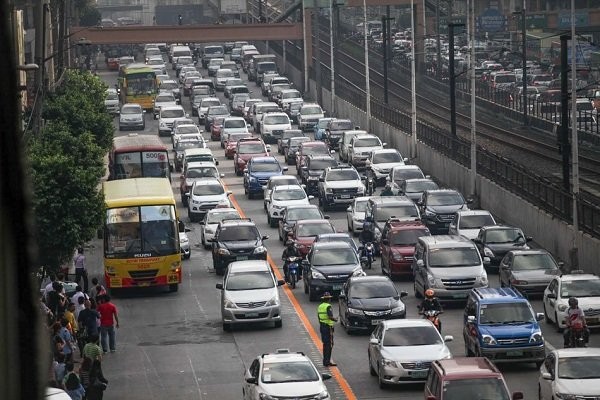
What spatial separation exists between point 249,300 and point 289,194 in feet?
63.8

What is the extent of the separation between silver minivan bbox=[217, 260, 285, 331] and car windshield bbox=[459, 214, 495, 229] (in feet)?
37.4

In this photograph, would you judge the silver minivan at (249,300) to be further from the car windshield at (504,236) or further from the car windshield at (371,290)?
the car windshield at (504,236)

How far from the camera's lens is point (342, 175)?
53656 mm

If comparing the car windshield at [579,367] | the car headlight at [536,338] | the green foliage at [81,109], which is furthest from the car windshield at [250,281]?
the green foliage at [81,109]

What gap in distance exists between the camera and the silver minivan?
31531 mm

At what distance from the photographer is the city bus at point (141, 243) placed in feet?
123

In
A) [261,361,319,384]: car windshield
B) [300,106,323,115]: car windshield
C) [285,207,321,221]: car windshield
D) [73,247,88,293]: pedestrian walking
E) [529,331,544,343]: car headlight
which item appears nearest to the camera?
[261,361,319,384]: car windshield

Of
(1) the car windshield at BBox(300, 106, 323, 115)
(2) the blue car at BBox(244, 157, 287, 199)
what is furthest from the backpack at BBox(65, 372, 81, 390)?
(1) the car windshield at BBox(300, 106, 323, 115)

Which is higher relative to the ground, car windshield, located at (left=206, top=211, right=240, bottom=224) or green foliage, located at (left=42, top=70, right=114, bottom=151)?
green foliage, located at (left=42, top=70, right=114, bottom=151)

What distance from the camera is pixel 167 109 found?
86250 millimetres

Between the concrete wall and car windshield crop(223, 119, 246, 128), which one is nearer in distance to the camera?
the concrete wall

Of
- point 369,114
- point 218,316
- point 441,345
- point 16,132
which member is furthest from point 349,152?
point 16,132

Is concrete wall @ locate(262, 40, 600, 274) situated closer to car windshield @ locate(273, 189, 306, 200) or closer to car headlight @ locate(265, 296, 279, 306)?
car windshield @ locate(273, 189, 306, 200)

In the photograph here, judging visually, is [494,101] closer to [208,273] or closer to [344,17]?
[208,273]
